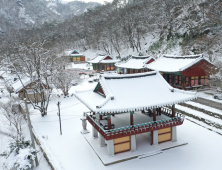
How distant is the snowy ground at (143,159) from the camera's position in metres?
13.4

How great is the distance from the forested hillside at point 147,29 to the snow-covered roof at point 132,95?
67.4 ft

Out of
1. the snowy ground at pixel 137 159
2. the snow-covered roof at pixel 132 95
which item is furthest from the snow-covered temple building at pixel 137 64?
the snow-covered roof at pixel 132 95

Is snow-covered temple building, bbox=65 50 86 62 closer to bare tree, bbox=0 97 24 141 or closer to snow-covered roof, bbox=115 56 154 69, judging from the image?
snow-covered roof, bbox=115 56 154 69

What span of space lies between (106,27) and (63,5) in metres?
121

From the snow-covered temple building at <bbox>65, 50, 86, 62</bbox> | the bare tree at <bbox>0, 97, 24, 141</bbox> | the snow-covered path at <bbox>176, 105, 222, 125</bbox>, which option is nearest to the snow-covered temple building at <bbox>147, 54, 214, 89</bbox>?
the snow-covered path at <bbox>176, 105, 222, 125</bbox>

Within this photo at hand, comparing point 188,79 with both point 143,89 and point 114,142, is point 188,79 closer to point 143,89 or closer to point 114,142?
point 143,89

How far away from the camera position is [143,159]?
14086 millimetres

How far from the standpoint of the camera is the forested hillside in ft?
119

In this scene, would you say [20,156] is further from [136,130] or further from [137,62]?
[137,62]

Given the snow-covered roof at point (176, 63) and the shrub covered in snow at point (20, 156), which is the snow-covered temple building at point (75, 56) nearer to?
the snow-covered roof at point (176, 63)

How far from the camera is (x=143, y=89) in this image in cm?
1478

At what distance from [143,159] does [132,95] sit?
4.88 meters

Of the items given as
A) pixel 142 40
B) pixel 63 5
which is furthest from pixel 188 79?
pixel 63 5

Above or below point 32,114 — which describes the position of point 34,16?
above
